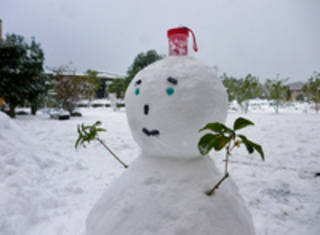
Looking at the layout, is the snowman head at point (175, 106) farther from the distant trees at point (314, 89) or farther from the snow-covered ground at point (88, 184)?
the distant trees at point (314, 89)

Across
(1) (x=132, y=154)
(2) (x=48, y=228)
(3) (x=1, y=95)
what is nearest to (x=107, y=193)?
(2) (x=48, y=228)

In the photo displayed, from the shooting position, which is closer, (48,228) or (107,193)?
(107,193)

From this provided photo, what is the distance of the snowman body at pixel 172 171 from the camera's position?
1.23 meters

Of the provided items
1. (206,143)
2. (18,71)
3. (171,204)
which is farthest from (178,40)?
(18,71)

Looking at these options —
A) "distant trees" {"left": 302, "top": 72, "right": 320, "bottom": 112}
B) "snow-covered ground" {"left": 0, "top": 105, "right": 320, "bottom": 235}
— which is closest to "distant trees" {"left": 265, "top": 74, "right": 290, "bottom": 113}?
"distant trees" {"left": 302, "top": 72, "right": 320, "bottom": 112}

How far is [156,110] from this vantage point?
1369mm

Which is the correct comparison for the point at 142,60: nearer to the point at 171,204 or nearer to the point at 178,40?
the point at 178,40

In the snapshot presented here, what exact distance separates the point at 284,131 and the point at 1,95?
Result: 41.2 ft

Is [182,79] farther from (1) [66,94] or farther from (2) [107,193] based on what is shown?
(1) [66,94]

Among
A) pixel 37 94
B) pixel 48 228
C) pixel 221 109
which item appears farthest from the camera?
pixel 37 94

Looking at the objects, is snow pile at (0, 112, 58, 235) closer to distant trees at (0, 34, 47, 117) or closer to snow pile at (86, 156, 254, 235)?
snow pile at (86, 156, 254, 235)

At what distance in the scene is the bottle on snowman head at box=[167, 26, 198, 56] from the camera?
159cm

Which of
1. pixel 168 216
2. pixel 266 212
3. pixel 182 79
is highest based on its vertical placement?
pixel 182 79

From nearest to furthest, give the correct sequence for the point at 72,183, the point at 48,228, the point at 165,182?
the point at 165,182 → the point at 48,228 → the point at 72,183
